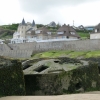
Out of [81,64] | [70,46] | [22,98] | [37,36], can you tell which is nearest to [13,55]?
[70,46]

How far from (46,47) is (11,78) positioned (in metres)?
62.3

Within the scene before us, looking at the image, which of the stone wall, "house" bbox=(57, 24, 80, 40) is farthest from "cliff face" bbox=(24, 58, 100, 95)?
"house" bbox=(57, 24, 80, 40)

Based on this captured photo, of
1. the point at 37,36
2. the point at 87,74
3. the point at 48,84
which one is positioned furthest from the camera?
the point at 37,36

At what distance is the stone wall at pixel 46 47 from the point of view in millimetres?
70750

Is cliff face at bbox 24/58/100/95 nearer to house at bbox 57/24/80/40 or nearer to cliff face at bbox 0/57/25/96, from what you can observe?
cliff face at bbox 0/57/25/96

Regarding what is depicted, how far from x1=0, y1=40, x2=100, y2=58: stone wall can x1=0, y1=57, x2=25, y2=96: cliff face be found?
53.3m

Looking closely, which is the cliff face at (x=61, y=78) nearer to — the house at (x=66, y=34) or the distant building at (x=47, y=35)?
the distant building at (x=47, y=35)

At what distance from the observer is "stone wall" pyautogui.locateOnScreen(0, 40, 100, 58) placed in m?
70.8

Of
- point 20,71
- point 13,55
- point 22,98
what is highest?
point 20,71

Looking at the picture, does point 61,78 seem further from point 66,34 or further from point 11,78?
point 66,34

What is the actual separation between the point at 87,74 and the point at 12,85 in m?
6.88

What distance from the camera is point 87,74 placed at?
2194cm

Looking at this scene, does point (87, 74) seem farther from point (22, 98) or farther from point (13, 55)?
point (13, 55)

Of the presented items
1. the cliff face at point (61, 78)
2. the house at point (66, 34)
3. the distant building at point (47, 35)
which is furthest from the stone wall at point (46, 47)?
the cliff face at point (61, 78)
